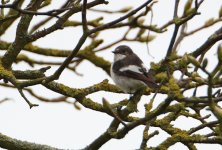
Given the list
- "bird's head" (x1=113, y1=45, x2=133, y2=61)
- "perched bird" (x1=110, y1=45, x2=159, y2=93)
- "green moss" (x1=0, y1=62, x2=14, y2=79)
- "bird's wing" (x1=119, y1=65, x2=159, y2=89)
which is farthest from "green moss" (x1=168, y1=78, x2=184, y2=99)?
"bird's head" (x1=113, y1=45, x2=133, y2=61)

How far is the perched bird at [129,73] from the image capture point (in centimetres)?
743

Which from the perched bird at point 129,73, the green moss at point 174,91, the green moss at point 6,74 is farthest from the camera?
the perched bird at point 129,73

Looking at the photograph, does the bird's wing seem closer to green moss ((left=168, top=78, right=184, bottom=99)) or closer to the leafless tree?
the leafless tree

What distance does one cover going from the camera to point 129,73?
807cm

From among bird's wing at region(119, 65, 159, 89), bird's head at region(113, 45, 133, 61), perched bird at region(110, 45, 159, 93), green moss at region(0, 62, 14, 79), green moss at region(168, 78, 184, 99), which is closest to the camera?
green moss at region(168, 78, 184, 99)

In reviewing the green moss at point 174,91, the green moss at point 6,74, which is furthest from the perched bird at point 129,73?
the green moss at point 174,91

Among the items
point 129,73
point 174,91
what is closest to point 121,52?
point 129,73

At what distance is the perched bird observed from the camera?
293 inches

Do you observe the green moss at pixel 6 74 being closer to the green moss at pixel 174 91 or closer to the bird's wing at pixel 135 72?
the green moss at pixel 174 91

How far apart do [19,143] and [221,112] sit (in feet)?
7.37

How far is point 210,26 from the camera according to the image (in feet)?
22.7

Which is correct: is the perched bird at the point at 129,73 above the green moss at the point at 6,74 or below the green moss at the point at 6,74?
above

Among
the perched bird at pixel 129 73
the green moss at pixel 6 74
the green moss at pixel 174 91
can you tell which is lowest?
the green moss at pixel 174 91

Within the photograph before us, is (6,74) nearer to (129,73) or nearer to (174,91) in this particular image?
(174,91)
